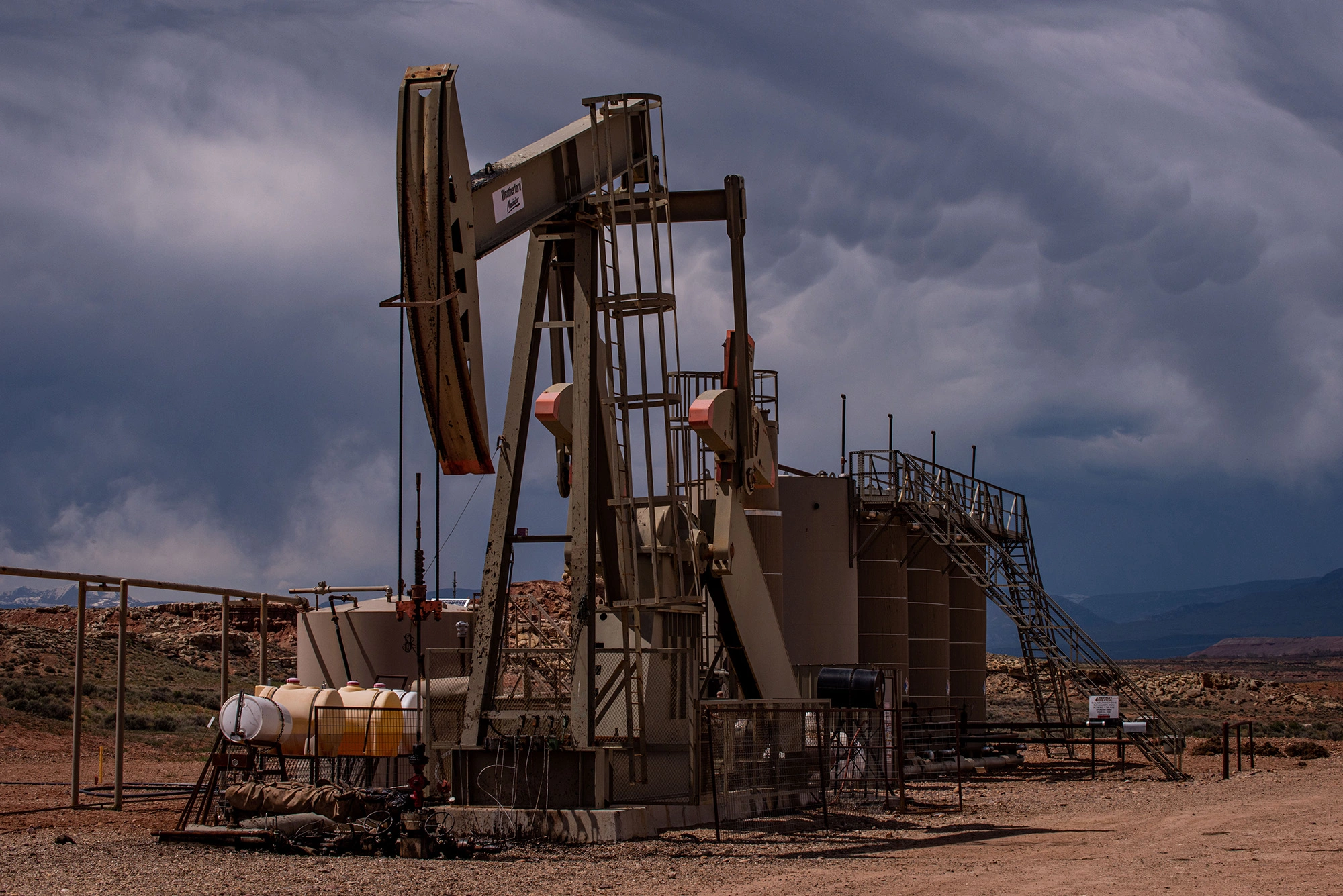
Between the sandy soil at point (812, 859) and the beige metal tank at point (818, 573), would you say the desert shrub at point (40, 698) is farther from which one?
the beige metal tank at point (818, 573)

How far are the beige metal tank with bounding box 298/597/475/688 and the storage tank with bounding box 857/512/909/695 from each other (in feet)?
34.4

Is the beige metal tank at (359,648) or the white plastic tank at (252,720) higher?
the beige metal tank at (359,648)

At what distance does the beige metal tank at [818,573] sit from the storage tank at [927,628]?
107 inches

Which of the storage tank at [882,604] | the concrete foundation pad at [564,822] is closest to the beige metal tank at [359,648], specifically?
the concrete foundation pad at [564,822]

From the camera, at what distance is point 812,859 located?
11.4 m

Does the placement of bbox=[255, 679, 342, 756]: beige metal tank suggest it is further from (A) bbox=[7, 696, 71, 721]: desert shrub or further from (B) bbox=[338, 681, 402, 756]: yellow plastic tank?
(A) bbox=[7, 696, 71, 721]: desert shrub

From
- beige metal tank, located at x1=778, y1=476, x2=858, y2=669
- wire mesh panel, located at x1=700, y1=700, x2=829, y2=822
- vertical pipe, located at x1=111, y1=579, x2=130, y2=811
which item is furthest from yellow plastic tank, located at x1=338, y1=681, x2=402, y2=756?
beige metal tank, located at x1=778, y1=476, x2=858, y2=669

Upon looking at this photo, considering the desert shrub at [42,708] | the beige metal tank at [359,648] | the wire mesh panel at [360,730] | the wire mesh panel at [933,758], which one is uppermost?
the beige metal tank at [359,648]

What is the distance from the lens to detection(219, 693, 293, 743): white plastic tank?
13.0 m

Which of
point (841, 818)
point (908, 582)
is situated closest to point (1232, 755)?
point (908, 582)

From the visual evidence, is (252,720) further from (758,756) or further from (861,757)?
(861,757)

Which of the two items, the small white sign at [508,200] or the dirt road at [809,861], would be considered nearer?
the dirt road at [809,861]

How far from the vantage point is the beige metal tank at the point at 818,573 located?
25.2m

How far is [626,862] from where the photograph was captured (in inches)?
437
